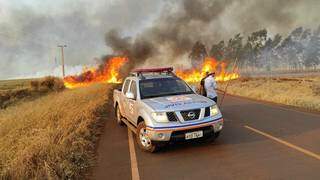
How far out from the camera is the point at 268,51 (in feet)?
312

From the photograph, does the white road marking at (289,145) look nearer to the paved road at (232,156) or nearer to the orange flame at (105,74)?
the paved road at (232,156)

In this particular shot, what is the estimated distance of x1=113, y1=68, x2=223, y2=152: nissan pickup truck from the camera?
6.96m

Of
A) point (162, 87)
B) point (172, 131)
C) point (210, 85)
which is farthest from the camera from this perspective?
point (210, 85)

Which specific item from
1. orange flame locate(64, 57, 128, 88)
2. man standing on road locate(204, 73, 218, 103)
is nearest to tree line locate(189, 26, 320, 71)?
orange flame locate(64, 57, 128, 88)

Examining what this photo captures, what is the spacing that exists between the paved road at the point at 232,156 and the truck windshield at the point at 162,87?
1396 mm

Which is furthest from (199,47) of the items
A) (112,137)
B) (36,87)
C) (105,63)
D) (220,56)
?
(112,137)

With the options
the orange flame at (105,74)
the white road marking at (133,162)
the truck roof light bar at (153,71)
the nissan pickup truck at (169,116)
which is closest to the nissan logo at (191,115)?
the nissan pickup truck at (169,116)

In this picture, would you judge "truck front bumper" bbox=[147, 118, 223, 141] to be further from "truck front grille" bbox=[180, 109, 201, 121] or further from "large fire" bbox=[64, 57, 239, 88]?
"large fire" bbox=[64, 57, 239, 88]

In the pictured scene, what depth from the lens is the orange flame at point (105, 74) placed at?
Result: 162 ft

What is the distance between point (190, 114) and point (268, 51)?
93957 mm

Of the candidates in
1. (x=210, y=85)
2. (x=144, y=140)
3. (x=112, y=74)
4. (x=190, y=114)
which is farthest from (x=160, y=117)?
(x=112, y=74)

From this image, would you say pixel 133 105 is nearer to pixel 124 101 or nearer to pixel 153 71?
pixel 124 101

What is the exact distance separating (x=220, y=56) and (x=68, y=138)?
280 feet

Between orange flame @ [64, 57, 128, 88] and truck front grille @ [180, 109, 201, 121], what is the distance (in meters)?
42.1
